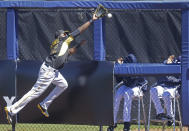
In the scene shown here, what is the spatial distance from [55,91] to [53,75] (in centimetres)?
30

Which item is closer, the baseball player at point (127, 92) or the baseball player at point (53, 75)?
the baseball player at point (53, 75)

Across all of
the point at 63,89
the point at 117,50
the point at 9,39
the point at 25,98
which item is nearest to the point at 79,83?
the point at 63,89

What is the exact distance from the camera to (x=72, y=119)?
9.05m

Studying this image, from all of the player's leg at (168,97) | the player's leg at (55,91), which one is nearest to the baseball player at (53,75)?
the player's leg at (55,91)

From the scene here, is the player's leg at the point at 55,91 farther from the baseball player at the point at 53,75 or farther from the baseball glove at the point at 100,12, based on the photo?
the baseball glove at the point at 100,12

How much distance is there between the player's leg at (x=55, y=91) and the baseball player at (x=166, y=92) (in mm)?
1640

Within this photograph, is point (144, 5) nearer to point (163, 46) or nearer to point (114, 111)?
point (114, 111)

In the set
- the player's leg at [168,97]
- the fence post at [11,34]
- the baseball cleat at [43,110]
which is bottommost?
the baseball cleat at [43,110]

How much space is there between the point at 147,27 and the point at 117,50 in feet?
2.75

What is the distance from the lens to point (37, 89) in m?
8.77

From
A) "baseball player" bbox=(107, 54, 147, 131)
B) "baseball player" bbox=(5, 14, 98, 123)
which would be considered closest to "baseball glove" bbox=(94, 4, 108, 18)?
"baseball player" bbox=(5, 14, 98, 123)

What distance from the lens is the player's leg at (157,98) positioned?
9.23m

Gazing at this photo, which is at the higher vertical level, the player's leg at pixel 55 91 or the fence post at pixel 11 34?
the fence post at pixel 11 34

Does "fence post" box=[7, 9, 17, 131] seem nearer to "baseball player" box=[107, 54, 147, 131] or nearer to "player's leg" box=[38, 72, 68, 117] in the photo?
"player's leg" box=[38, 72, 68, 117]
